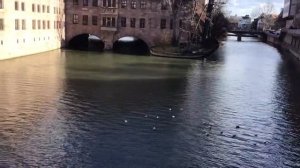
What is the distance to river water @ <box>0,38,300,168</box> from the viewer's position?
21766 millimetres

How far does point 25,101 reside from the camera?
109ft

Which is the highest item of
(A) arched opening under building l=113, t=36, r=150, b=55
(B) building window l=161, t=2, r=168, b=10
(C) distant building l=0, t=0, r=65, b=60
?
(B) building window l=161, t=2, r=168, b=10

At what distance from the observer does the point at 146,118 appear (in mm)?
29297

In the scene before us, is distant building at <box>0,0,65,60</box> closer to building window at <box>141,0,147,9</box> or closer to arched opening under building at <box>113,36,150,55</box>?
arched opening under building at <box>113,36,150,55</box>

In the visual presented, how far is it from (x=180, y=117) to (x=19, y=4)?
40.2 m

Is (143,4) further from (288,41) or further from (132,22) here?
(288,41)

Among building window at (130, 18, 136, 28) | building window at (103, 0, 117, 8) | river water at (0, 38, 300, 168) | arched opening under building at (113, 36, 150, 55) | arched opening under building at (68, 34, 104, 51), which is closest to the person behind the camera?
river water at (0, 38, 300, 168)

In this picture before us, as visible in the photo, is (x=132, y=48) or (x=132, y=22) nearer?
(x=132, y=22)

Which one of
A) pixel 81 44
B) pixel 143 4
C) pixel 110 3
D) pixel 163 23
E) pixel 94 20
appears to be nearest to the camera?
pixel 143 4

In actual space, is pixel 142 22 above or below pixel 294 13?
below

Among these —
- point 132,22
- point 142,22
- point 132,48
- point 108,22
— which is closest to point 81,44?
point 132,48

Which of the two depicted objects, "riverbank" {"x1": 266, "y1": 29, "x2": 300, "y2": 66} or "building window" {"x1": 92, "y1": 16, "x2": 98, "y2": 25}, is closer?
"building window" {"x1": 92, "y1": 16, "x2": 98, "y2": 25}

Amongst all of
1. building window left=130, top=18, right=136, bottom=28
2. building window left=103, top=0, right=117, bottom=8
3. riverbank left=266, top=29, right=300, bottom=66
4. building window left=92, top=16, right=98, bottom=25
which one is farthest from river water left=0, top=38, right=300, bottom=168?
riverbank left=266, top=29, right=300, bottom=66

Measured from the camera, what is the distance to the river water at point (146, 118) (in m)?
21.8
